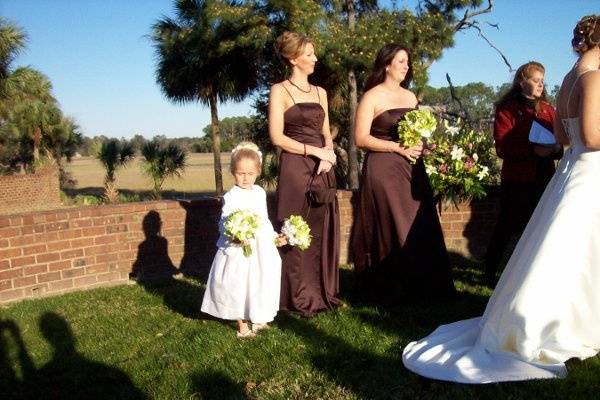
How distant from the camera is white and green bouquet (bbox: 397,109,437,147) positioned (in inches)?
207

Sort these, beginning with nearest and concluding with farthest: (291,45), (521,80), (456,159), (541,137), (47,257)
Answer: (291,45) < (541,137) < (521,80) < (456,159) < (47,257)

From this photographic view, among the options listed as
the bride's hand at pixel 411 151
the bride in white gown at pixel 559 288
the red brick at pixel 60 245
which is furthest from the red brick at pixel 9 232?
the bride in white gown at pixel 559 288

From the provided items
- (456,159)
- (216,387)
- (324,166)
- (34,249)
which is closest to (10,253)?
(34,249)

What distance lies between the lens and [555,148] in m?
5.79

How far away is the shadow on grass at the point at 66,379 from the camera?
158 inches

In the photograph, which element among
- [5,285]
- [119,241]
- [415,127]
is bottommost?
[5,285]

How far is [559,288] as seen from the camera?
145 inches

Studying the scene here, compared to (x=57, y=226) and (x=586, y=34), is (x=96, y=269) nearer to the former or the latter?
(x=57, y=226)

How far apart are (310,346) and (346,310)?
977mm

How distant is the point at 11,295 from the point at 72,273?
0.69 meters

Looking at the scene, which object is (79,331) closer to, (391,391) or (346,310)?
(346,310)

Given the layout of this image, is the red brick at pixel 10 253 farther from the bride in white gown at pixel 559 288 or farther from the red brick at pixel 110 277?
the bride in white gown at pixel 559 288

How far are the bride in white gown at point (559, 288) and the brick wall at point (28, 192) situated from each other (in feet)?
100

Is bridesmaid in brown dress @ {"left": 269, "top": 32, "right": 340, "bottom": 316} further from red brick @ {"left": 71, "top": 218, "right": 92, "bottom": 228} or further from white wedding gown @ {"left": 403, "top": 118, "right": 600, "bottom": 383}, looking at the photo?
red brick @ {"left": 71, "top": 218, "right": 92, "bottom": 228}
